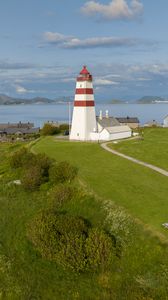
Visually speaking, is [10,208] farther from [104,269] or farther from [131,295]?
[131,295]

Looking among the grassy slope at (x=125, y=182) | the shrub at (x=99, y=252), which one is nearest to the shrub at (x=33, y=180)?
the grassy slope at (x=125, y=182)

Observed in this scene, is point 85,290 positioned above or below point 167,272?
below

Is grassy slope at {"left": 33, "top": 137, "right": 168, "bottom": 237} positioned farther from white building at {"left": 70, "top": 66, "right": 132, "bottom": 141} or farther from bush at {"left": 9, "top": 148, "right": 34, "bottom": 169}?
white building at {"left": 70, "top": 66, "right": 132, "bottom": 141}

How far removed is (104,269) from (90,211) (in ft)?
20.6

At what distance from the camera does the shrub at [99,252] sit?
19.8 m

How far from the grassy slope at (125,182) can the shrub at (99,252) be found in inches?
110

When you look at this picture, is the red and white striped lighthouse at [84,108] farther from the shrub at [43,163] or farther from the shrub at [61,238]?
the shrub at [61,238]

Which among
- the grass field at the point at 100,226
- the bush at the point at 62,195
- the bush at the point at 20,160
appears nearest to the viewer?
the grass field at the point at 100,226

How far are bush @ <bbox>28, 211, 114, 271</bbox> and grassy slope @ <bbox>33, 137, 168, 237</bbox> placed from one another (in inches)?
123

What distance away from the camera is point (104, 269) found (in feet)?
64.1

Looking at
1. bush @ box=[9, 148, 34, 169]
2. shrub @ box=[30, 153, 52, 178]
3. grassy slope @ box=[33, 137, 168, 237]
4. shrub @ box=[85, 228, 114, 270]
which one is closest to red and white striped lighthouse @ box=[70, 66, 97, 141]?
grassy slope @ box=[33, 137, 168, 237]

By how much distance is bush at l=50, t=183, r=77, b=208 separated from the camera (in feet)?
90.9

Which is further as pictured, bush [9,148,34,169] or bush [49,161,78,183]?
bush [9,148,34,169]

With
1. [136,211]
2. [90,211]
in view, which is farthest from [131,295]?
[90,211]
